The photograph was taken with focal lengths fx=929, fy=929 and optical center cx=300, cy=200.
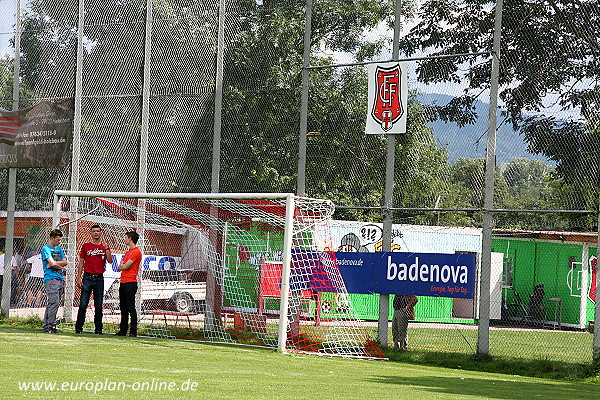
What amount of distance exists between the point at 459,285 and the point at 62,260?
6425 mm

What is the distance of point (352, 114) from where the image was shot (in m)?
15.1

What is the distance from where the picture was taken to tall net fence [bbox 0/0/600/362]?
A: 43.7 feet

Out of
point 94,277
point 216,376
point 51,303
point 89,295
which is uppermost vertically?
point 94,277

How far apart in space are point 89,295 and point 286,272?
3914 mm

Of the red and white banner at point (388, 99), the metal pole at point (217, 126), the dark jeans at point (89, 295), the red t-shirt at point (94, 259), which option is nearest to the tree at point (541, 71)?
the red and white banner at point (388, 99)

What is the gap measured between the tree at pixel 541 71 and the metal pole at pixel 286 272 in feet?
9.69

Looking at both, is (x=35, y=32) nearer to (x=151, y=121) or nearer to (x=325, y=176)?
(x=151, y=121)

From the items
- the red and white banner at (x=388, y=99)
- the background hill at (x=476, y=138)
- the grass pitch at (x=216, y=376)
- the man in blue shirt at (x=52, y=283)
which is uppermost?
the red and white banner at (x=388, y=99)

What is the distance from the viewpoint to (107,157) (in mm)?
17641

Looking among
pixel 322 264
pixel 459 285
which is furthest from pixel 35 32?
pixel 459 285

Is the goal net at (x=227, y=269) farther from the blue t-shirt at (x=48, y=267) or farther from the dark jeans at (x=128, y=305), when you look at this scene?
the blue t-shirt at (x=48, y=267)

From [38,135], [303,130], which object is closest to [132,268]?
[303,130]

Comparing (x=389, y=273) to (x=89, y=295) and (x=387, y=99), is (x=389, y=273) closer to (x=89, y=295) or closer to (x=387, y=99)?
(x=387, y=99)

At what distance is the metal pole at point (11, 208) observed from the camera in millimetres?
18156
